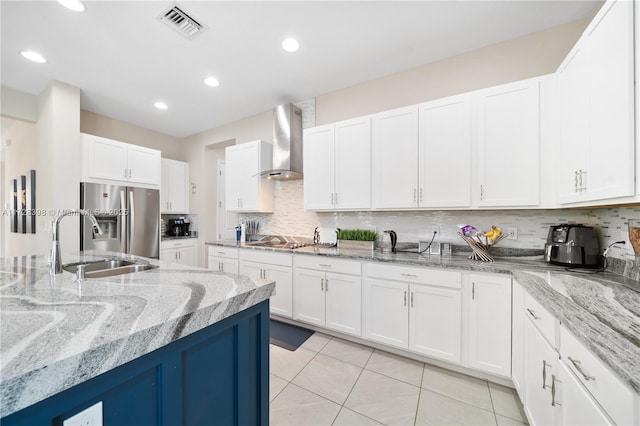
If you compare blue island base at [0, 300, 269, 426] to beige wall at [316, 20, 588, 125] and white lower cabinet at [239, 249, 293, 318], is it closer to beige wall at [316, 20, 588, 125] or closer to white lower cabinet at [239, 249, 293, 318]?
white lower cabinet at [239, 249, 293, 318]

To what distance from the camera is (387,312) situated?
2195 millimetres

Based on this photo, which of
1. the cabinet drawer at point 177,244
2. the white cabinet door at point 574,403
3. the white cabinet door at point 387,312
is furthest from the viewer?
the cabinet drawer at point 177,244

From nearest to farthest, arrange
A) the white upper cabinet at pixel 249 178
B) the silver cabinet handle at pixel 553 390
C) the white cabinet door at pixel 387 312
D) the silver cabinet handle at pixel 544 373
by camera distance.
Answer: the silver cabinet handle at pixel 553 390
the silver cabinet handle at pixel 544 373
the white cabinet door at pixel 387 312
the white upper cabinet at pixel 249 178

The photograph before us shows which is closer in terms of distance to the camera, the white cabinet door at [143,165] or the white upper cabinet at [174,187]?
the white cabinet door at [143,165]

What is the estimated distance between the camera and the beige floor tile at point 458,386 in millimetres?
1705

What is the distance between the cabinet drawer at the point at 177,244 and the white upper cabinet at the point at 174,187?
0.57 meters

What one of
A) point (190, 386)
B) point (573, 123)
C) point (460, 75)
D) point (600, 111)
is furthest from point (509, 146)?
point (190, 386)

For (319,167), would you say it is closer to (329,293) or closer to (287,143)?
(287,143)

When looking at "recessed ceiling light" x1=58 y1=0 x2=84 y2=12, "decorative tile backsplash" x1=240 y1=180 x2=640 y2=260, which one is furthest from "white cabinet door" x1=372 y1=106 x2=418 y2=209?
"recessed ceiling light" x1=58 y1=0 x2=84 y2=12

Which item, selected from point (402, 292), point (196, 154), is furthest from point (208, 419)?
point (196, 154)

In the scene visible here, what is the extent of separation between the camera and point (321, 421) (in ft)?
5.08

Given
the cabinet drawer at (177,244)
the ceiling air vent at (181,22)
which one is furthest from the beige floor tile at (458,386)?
the cabinet drawer at (177,244)

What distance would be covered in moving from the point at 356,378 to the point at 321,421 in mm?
479

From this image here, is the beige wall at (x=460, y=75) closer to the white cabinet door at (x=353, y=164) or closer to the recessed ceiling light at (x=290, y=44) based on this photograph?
the white cabinet door at (x=353, y=164)
